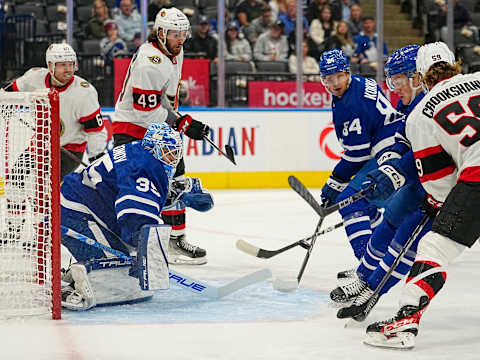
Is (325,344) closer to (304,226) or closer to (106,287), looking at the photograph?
(106,287)

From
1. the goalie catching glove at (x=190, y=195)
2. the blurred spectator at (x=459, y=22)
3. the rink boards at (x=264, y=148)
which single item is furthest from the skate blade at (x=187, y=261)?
the blurred spectator at (x=459, y=22)

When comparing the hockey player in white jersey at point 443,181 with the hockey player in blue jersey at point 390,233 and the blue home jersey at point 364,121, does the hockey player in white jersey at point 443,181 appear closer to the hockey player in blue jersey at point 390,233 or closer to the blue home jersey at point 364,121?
the hockey player in blue jersey at point 390,233

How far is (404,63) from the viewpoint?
3.57 metres

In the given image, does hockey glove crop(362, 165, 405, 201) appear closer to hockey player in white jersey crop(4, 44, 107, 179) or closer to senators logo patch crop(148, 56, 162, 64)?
senators logo patch crop(148, 56, 162, 64)

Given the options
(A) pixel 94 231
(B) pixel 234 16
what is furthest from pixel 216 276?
(B) pixel 234 16

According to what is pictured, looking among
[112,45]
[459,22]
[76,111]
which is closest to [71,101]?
[76,111]

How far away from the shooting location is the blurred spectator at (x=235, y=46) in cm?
770

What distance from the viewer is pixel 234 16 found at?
789 centimetres

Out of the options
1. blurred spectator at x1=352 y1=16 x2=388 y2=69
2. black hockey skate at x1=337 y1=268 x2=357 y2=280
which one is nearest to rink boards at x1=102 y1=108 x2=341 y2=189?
blurred spectator at x1=352 y1=16 x2=388 y2=69

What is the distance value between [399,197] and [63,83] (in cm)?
210

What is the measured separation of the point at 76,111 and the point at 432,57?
2.26 metres

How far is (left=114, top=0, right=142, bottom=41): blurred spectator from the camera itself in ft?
24.1

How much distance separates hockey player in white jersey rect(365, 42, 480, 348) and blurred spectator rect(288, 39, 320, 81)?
5333 mm

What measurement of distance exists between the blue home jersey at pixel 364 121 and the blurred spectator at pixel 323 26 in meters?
4.45
